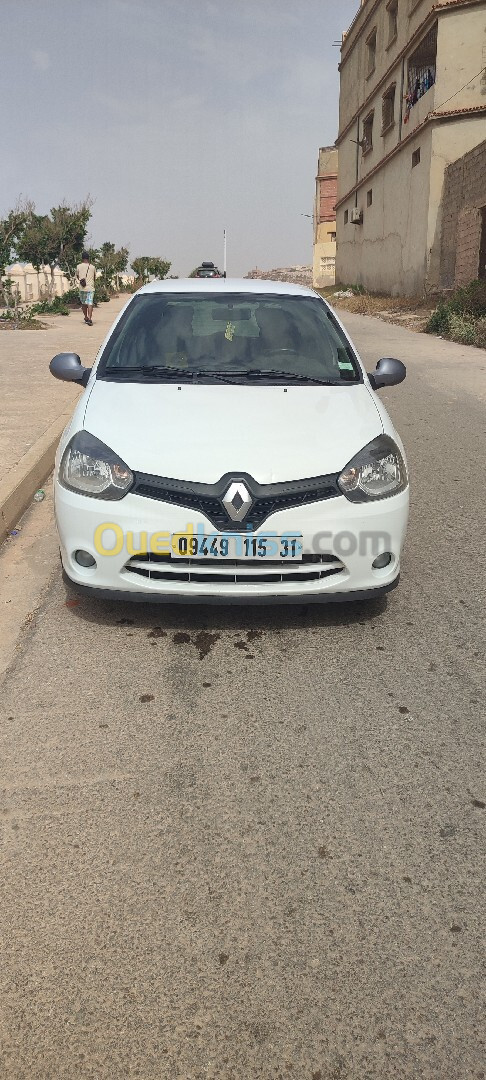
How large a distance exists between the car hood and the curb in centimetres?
137

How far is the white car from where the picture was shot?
129 inches

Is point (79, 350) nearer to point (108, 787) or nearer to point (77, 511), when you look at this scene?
point (77, 511)

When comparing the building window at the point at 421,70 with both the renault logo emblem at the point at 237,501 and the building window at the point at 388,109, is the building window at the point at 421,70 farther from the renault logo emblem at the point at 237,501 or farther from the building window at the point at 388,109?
the renault logo emblem at the point at 237,501

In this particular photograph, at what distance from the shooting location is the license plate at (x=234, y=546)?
10.7 ft

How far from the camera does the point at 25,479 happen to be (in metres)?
5.69

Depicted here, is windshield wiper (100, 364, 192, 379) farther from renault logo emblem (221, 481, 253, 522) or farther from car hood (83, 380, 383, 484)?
renault logo emblem (221, 481, 253, 522)

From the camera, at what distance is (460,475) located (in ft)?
21.0

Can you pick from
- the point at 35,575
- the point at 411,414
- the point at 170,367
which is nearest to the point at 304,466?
the point at 170,367

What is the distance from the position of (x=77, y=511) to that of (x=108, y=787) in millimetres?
1259

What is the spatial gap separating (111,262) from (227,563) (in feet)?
158

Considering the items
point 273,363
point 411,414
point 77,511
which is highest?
point 273,363

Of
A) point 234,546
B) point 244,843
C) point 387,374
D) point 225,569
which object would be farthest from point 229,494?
point 387,374

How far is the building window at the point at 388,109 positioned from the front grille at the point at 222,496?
31.1 m

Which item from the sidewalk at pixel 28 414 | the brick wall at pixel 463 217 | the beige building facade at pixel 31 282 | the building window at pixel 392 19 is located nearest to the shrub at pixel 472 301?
the brick wall at pixel 463 217
